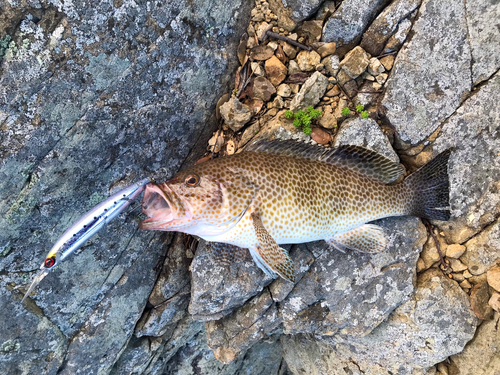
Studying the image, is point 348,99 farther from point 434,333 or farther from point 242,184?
point 434,333

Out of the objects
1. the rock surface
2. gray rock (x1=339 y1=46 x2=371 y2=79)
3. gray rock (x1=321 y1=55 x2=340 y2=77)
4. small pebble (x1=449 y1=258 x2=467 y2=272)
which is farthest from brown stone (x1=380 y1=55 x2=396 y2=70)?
small pebble (x1=449 y1=258 x2=467 y2=272)

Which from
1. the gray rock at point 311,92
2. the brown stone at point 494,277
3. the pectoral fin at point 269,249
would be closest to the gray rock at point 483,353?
the brown stone at point 494,277

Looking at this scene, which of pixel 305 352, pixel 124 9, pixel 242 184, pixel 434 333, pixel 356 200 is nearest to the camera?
pixel 124 9

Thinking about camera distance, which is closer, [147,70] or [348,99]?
[147,70]

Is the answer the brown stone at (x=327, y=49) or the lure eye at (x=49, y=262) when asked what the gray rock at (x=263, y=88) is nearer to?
the brown stone at (x=327, y=49)

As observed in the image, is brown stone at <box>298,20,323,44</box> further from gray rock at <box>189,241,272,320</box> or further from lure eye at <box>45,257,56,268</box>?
lure eye at <box>45,257,56,268</box>

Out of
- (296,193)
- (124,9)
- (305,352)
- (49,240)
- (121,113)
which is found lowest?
(305,352)

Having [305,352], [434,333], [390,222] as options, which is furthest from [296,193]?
[305,352]

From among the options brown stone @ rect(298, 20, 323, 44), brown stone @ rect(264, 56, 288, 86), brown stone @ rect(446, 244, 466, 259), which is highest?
brown stone @ rect(298, 20, 323, 44)
